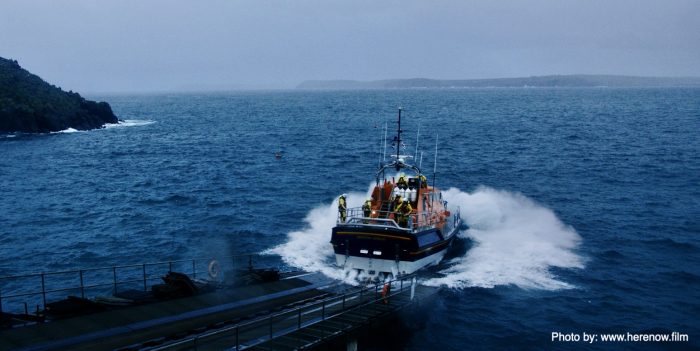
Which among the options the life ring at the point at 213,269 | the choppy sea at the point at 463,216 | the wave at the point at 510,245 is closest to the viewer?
the life ring at the point at 213,269

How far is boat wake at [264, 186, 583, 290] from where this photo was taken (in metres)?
30.2

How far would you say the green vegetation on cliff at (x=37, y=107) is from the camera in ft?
337

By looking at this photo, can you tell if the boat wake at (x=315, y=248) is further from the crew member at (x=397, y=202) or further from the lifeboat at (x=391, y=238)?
the crew member at (x=397, y=202)

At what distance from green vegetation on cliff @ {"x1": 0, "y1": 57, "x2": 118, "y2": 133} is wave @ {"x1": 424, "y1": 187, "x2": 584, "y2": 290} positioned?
87286 mm

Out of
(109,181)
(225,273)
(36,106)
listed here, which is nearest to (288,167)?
(109,181)

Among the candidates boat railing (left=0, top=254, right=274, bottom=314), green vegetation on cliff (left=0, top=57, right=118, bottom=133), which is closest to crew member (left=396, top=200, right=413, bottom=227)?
boat railing (left=0, top=254, right=274, bottom=314)

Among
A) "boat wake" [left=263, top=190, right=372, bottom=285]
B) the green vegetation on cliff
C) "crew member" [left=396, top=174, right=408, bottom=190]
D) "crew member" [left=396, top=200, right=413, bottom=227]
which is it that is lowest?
"boat wake" [left=263, top=190, right=372, bottom=285]

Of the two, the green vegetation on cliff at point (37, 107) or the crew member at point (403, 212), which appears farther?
the green vegetation on cliff at point (37, 107)

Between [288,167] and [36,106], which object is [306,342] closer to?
[288,167]

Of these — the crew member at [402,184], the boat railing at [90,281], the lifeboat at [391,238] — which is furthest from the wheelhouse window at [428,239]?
the boat railing at [90,281]

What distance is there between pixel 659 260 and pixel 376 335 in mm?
19759

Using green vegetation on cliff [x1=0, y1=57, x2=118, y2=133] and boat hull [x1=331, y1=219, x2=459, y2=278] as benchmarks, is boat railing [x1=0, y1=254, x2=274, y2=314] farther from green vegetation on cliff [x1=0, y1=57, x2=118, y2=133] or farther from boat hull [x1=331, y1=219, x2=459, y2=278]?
green vegetation on cliff [x1=0, y1=57, x2=118, y2=133]

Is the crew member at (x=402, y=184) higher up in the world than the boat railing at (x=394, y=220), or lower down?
higher up

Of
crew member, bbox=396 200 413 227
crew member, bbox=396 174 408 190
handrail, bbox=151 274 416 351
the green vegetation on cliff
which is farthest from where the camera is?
the green vegetation on cliff
